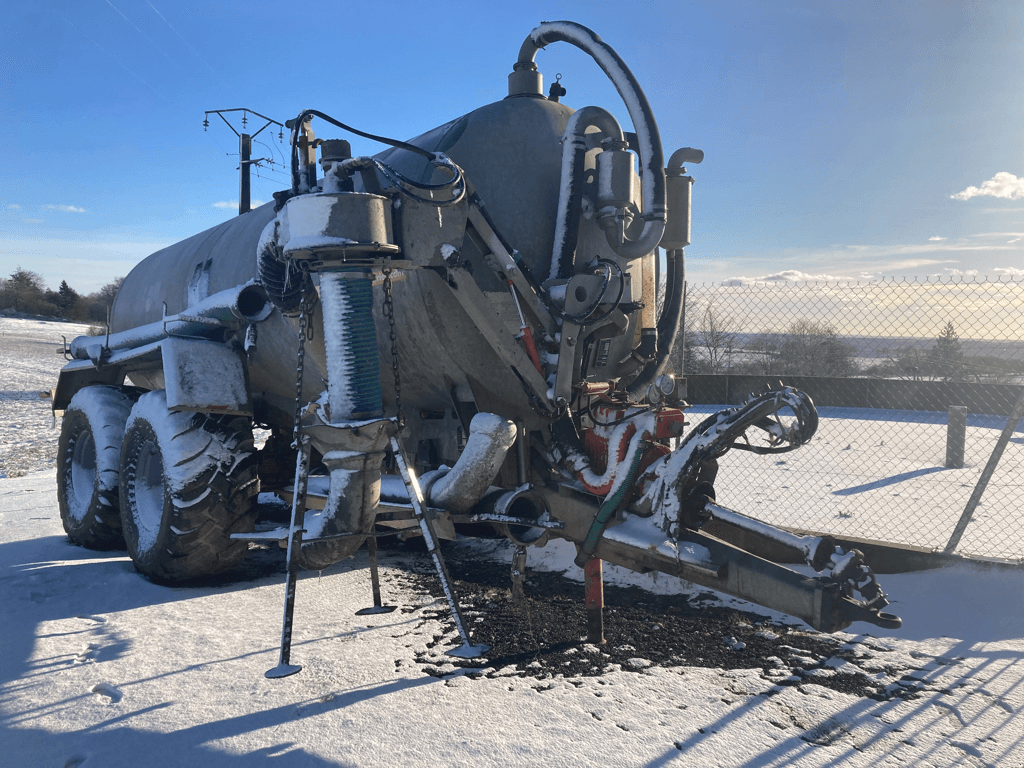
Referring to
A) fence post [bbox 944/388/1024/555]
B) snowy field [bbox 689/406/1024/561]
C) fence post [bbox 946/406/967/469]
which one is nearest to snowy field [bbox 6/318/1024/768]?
fence post [bbox 944/388/1024/555]

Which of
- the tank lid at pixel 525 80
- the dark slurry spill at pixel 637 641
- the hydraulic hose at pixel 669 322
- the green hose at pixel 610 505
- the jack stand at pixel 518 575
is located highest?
the tank lid at pixel 525 80

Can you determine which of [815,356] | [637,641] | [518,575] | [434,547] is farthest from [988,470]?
[815,356]

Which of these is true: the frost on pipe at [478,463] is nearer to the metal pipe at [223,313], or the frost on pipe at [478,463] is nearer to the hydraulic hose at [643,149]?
the hydraulic hose at [643,149]

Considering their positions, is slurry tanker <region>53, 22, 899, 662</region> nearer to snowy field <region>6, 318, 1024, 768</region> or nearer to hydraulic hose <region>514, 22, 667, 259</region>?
hydraulic hose <region>514, 22, 667, 259</region>

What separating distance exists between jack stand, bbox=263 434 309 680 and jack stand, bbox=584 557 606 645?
137 cm

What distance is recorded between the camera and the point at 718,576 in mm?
2920

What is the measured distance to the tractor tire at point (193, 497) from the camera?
442cm

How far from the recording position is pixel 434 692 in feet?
9.37

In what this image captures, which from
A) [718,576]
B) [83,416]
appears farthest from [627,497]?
[83,416]

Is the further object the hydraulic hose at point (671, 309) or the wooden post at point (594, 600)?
the hydraulic hose at point (671, 309)

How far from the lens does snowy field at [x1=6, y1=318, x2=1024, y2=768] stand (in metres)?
2.45

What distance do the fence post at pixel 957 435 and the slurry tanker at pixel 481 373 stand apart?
4.94 metres

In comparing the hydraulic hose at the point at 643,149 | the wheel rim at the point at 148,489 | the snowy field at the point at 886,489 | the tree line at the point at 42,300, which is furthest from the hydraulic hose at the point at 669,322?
the tree line at the point at 42,300

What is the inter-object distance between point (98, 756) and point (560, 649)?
1920 millimetres
